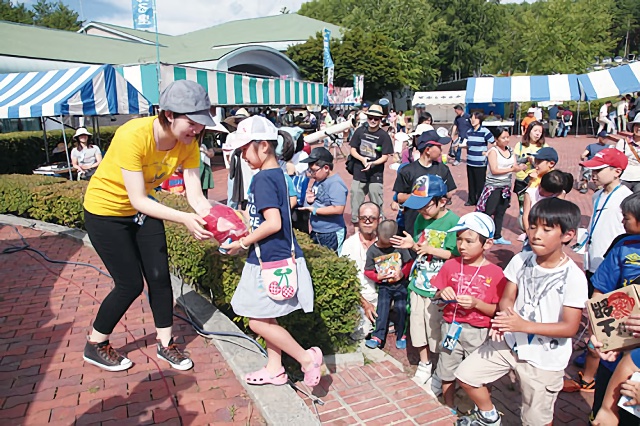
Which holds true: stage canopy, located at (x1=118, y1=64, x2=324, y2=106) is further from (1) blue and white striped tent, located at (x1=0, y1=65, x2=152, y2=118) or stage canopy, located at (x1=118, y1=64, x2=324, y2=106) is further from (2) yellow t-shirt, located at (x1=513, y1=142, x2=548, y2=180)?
(2) yellow t-shirt, located at (x1=513, y1=142, x2=548, y2=180)

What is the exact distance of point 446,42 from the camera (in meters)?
54.2

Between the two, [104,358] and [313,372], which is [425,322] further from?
[104,358]

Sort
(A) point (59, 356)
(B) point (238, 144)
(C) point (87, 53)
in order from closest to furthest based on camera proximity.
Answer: (B) point (238, 144) < (A) point (59, 356) < (C) point (87, 53)

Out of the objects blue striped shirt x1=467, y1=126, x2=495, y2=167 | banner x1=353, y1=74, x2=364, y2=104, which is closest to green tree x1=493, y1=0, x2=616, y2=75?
banner x1=353, y1=74, x2=364, y2=104

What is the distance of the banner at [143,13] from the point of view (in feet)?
30.0

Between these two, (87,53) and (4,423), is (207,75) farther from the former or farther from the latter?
(87,53)

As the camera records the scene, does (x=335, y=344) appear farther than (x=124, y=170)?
Yes

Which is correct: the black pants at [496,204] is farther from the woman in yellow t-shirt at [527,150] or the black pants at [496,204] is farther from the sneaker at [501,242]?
the sneaker at [501,242]

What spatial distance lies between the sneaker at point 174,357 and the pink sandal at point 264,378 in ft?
1.71

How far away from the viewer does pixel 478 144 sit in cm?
784

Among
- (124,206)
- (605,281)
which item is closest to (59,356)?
(124,206)

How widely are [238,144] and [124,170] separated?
74cm

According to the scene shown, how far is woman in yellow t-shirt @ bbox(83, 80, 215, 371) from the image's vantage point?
2770 mm

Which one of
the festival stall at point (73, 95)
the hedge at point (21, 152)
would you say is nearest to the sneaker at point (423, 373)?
the festival stall at point (73, 95)
